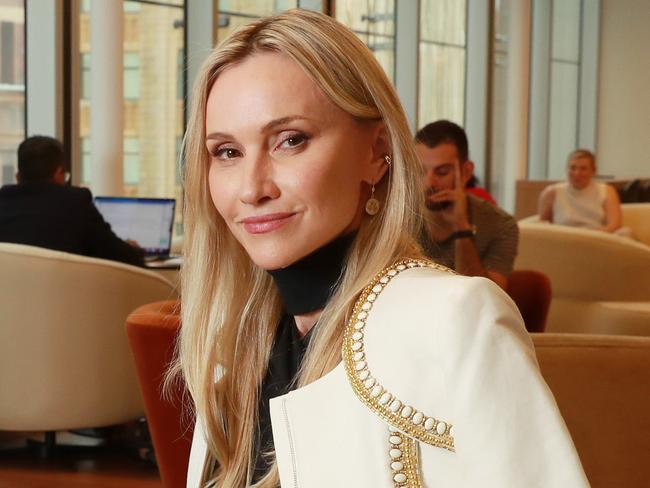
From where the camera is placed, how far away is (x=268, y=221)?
130cm

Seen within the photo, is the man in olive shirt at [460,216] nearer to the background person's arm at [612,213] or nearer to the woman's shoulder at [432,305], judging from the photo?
the woman's shoulder at [432,305]

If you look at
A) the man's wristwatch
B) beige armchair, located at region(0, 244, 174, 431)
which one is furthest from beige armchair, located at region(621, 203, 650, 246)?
beige armchair, located at region(0, 244, 174, 431)

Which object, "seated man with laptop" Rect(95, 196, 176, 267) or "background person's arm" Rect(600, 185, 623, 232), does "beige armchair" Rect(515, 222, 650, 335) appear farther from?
"background person's arm" Rect(600, 185, 623, 232)

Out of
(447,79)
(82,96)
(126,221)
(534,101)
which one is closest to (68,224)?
(126,221)

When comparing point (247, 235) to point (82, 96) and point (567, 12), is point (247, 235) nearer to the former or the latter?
point (82, 96)

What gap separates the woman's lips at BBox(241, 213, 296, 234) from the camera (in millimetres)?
1299

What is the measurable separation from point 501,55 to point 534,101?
170 centimetres

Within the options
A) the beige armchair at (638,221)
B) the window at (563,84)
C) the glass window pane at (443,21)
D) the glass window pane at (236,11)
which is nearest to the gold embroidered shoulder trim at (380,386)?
the beige armchair at (638,221)

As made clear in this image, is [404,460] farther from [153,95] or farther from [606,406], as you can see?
[153,95]

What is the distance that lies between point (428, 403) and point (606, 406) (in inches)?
25.7

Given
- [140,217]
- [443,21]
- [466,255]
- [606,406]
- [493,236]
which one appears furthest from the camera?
[443,21]

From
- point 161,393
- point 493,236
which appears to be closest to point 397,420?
point 161,393

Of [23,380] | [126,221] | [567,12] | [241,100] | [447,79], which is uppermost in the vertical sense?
[567,12]

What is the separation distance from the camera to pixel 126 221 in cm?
683
